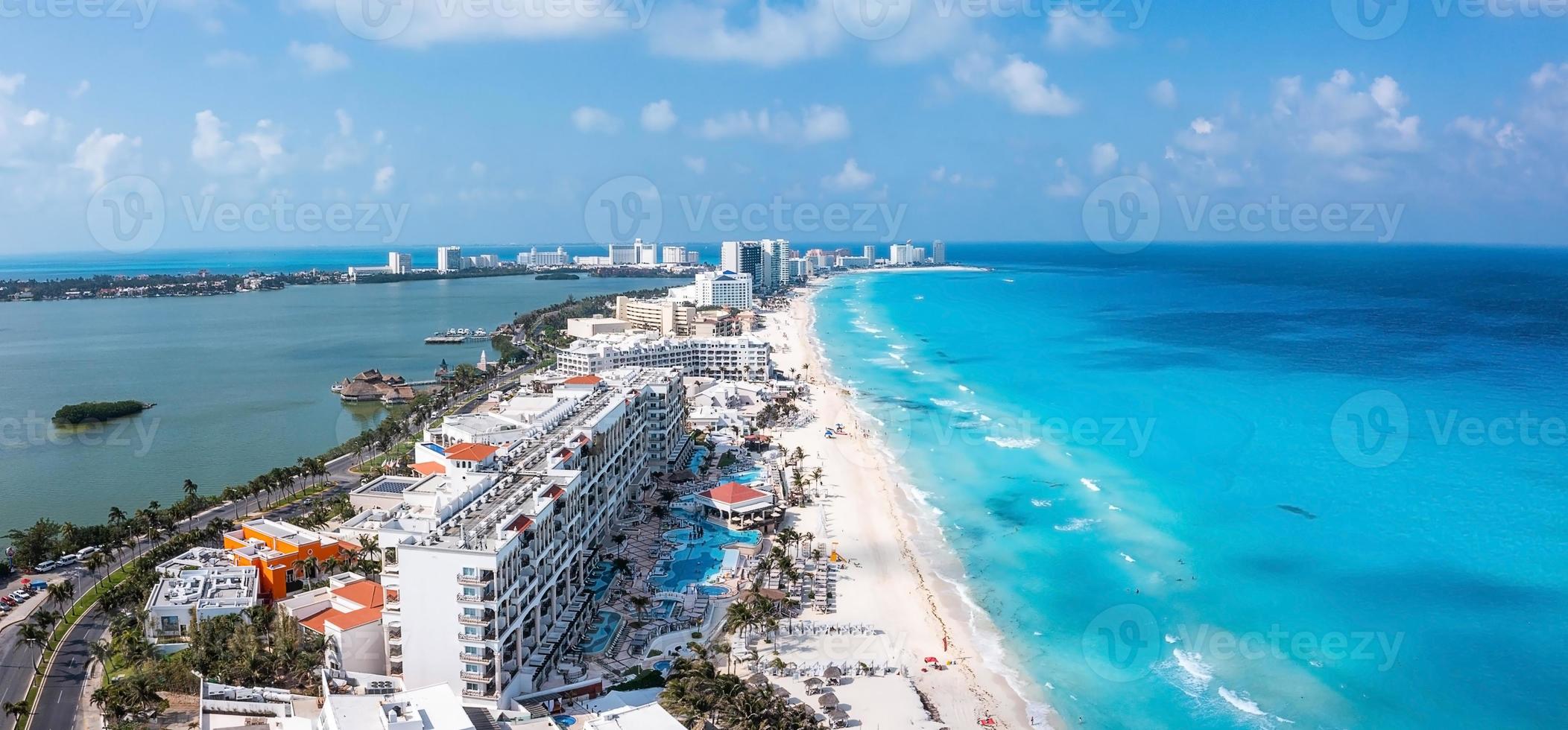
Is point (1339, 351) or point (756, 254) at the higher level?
point (756, 254)

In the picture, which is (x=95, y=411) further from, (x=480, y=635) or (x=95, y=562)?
(x=480, y=635)

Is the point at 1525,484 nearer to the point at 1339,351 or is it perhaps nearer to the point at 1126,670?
the point at 1126,670

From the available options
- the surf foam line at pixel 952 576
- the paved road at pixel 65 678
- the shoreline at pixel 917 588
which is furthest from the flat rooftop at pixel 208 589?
the surf foam line at pixel 952 576

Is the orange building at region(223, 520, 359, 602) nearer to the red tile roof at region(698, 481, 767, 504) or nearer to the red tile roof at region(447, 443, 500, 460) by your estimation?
the red tile roof at region(447, 443, 500, 460)

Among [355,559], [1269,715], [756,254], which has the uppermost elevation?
[756,254]

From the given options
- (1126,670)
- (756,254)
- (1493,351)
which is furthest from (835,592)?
(756,254)

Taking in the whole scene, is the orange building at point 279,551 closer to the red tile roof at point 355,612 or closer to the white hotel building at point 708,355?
the red tile roof at point 355,612

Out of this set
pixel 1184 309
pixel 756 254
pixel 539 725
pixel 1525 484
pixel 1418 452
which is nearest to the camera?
pixel 539 725
